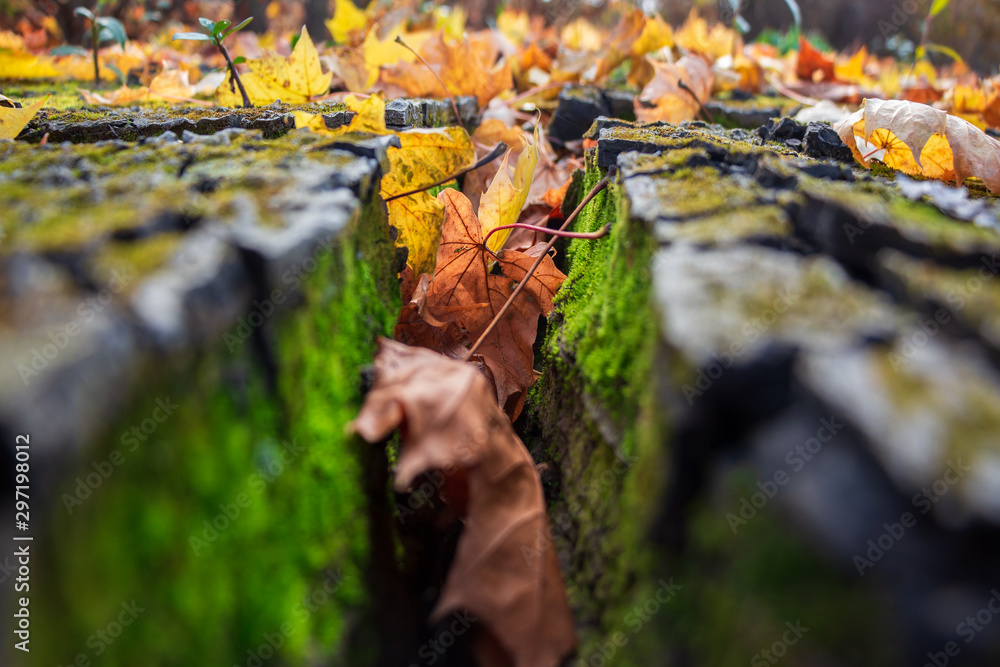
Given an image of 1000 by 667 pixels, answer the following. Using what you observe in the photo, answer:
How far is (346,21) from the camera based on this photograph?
254cm

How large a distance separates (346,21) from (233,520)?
260 cm

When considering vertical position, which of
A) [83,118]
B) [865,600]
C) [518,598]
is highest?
[83,118]

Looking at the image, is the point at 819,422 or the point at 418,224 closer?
the point at 819,422

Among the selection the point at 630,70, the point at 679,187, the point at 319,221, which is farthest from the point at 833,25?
the point at 319,221

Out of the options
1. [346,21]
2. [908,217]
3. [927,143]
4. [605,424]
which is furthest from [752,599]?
[346,21]

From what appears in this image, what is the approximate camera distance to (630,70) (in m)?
2.47

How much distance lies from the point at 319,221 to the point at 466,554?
18.6 inches

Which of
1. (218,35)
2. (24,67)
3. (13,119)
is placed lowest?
(24,67)

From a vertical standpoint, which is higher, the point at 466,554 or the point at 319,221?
the point at 319,221

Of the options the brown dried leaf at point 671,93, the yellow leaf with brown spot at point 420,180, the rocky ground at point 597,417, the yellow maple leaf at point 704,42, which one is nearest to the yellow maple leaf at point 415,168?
the yellow leaf with brown spot at point 420,180

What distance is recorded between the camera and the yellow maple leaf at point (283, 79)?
4.71ft

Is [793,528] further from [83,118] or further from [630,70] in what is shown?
[630,70]

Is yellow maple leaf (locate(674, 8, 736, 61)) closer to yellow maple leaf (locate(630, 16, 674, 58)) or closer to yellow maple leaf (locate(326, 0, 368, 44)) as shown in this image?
yellow maple leaf (locate(630, 16, 674, 58))

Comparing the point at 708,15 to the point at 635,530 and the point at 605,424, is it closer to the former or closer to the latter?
the point at 605,424
